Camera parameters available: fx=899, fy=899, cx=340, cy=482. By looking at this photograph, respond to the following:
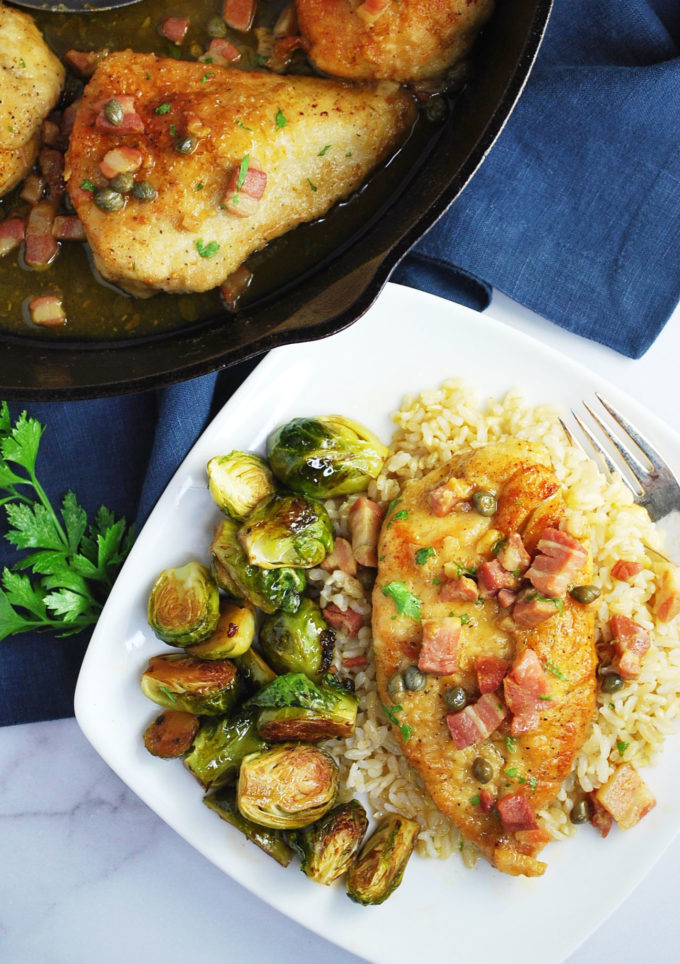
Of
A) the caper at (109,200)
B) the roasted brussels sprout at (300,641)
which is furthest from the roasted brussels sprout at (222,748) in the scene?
the caper at (109,200)

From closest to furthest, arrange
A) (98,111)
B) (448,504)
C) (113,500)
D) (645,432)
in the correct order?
(98,111) → (448,504) → (645,432) → (113,500)

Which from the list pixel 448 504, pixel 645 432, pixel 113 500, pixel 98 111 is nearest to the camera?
pixel 98 111

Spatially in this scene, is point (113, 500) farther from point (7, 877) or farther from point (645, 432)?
point (645, 432)

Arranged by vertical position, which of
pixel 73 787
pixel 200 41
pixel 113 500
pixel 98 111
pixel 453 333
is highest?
pixel 200 41

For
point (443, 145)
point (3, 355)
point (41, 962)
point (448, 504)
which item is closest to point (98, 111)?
point (3, 355)

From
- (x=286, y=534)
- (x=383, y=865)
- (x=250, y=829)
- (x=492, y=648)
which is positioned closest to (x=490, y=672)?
(x=492, y=648)

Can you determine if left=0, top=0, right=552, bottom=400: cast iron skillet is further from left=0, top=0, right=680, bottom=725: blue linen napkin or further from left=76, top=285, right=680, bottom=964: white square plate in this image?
left=0, top=0, right=680, bottom=725: blue linen napkin

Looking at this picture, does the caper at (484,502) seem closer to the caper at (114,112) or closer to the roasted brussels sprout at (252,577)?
the roasted brussels sprout at (252,577)

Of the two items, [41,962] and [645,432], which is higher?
[645,432]
